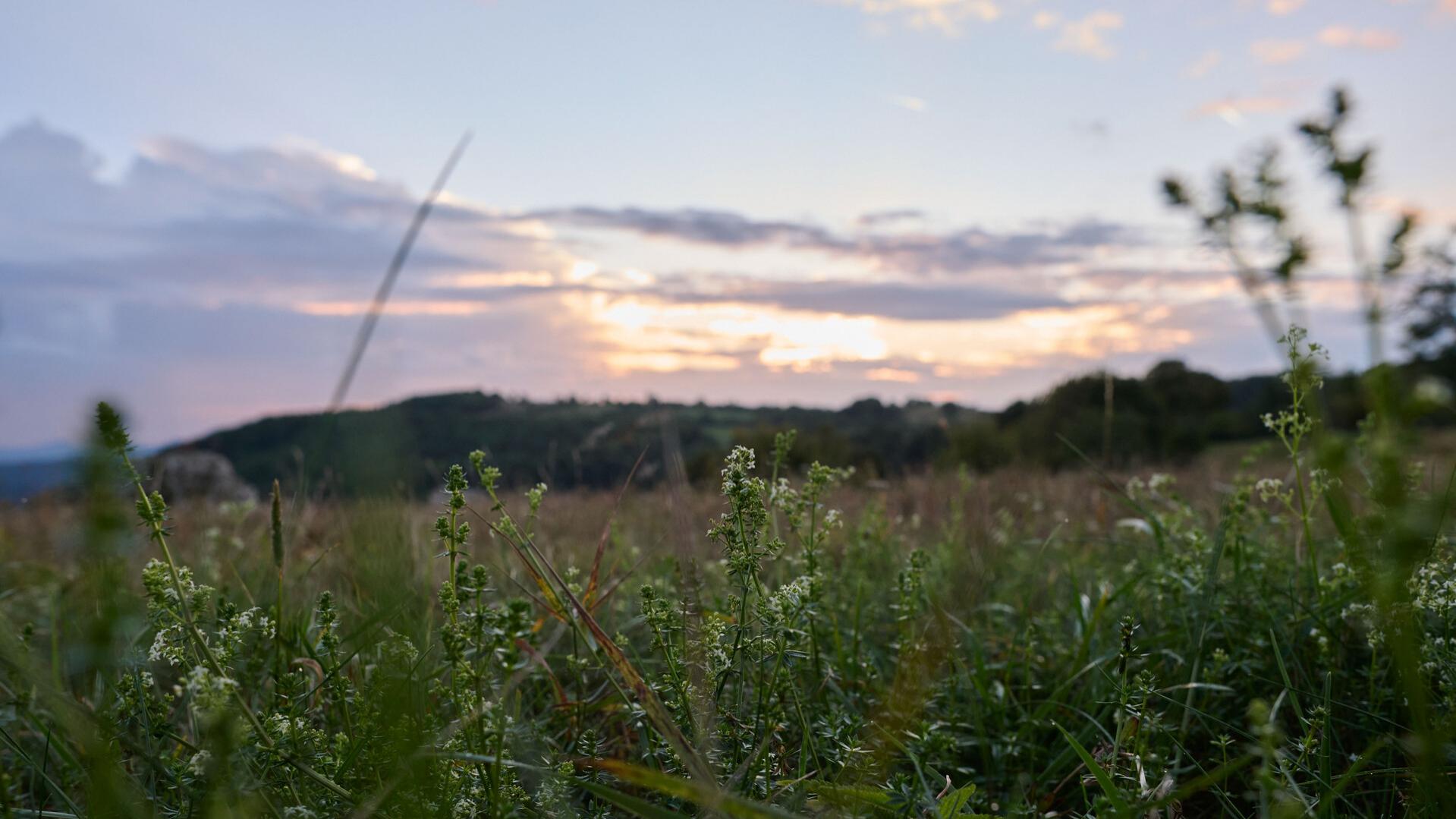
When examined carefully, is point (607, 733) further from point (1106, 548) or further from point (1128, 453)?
point (1128, 453)

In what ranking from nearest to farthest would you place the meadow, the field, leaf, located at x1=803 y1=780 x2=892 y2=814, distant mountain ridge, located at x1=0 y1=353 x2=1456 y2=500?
the meadow → the field → leaf, located at x1=803 y1=780 x2=892 y2=814 → distant mountain ridge, located at x1=0 y1=353 x2=1456 y2=500

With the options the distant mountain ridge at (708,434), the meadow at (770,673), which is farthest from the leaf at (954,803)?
the distant mountain ridge at (708,434)

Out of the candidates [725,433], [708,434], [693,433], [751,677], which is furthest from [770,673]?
[693,433]

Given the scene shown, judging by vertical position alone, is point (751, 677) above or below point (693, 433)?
below

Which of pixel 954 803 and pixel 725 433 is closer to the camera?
pixel 954 803

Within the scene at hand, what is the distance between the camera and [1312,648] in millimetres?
2684

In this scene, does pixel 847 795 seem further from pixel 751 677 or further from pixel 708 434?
pixel 708 434

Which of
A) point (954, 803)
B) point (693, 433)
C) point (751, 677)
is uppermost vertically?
point (693, 433)

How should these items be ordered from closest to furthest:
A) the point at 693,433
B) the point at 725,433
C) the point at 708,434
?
1. the point at 725,433
2. the point at 708,434
3. the point at 693,433

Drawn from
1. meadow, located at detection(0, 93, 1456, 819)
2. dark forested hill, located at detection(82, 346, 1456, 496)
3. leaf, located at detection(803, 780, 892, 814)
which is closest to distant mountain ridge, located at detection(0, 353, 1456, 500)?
dark forested hill, located at detection(82, 346, 1456, 496)

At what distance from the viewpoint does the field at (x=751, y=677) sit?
144 centimetres

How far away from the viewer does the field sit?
4.74ft

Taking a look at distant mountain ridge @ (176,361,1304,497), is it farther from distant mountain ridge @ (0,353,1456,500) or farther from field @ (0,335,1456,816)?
field @ (0,335,1456,816)

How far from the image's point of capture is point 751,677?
235 centimetres
